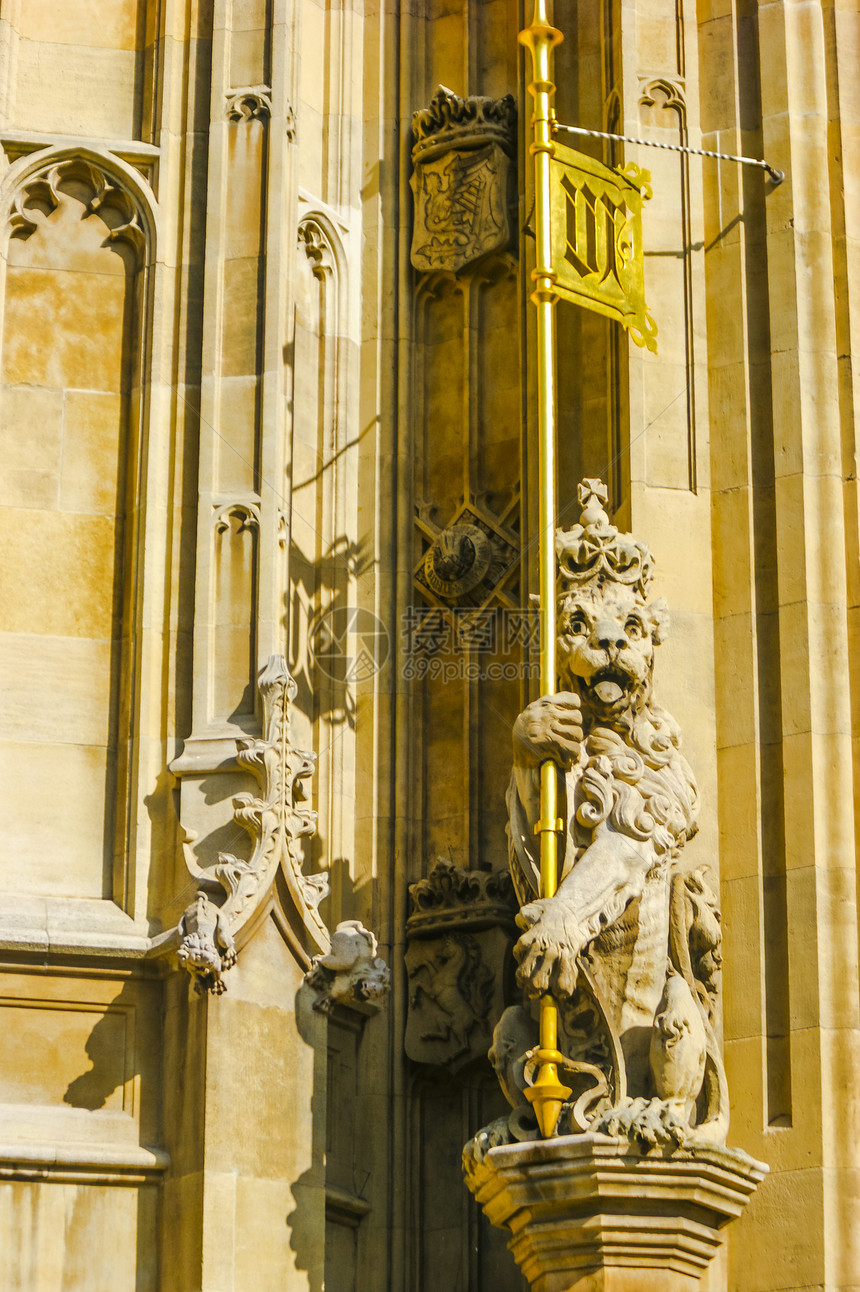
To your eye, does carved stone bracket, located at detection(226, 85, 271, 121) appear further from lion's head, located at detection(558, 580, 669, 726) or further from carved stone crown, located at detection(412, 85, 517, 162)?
lion's head, located at detection(558, 580, 669, 726)

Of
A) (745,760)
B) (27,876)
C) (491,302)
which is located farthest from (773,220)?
(27,876)

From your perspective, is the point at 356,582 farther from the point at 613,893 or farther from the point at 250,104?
the point at 613,893

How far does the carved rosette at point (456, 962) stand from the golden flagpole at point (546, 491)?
152cm

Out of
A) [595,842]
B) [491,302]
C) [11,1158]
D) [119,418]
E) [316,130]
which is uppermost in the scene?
[316,130]

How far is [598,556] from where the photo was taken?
10.6 metres

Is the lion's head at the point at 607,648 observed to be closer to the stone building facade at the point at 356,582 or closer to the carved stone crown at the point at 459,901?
the stone building facade at the point at 356,582

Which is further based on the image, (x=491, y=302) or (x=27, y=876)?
(x=491, y=302)

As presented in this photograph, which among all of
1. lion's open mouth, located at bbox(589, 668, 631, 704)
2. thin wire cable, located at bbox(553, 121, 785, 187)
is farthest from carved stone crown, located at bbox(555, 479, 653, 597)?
thin wire cable, located at bbox(553, 121, 785, 187)

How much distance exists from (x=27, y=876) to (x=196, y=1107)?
4.91 ft

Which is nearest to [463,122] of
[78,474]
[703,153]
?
[703,153]

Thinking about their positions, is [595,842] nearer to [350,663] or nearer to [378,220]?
[350,663]

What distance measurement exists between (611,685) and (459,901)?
→ 72.5 inches

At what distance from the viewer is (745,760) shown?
11.0m

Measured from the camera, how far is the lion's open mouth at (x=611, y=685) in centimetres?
1037
